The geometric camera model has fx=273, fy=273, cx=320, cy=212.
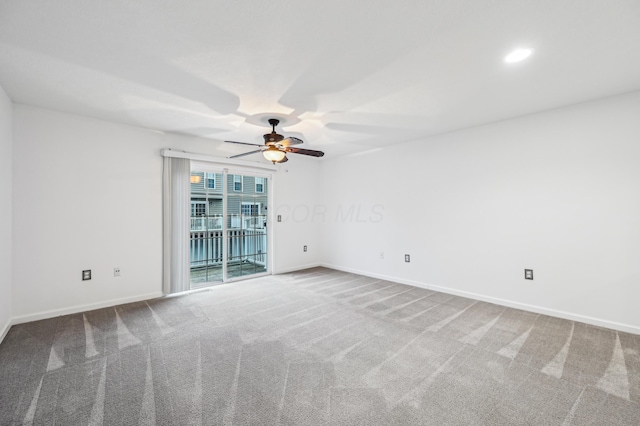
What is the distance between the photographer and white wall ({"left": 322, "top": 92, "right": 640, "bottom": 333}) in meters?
3.08

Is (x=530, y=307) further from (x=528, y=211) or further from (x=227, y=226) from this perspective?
(x=227, y=226)

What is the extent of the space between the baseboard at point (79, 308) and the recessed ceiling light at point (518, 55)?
5.21 metres

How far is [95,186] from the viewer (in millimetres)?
3734

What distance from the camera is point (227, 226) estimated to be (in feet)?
17.0

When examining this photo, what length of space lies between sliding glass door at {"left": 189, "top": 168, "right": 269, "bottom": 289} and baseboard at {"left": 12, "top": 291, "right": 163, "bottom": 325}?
0.82m

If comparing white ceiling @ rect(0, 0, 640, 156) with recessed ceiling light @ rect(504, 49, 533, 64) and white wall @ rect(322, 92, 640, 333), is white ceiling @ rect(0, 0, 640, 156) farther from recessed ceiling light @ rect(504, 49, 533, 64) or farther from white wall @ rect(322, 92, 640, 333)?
white wall @ rect(322, 92, 640, 333)

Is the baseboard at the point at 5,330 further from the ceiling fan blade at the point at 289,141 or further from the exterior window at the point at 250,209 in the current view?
the ceiling fan blade at the point at 289,141

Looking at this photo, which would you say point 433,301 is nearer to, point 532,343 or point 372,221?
point 532,343

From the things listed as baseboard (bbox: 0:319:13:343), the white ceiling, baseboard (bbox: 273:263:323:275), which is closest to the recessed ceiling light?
the white ceiling

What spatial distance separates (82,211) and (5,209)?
0.71m

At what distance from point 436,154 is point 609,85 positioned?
2.08 m

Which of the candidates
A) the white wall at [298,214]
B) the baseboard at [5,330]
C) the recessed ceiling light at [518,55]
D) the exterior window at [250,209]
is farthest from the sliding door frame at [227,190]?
the recessed ceiling light at [518,55]

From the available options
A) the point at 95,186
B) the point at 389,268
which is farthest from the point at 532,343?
the point at 95,186

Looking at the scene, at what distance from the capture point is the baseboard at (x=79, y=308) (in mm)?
3283
